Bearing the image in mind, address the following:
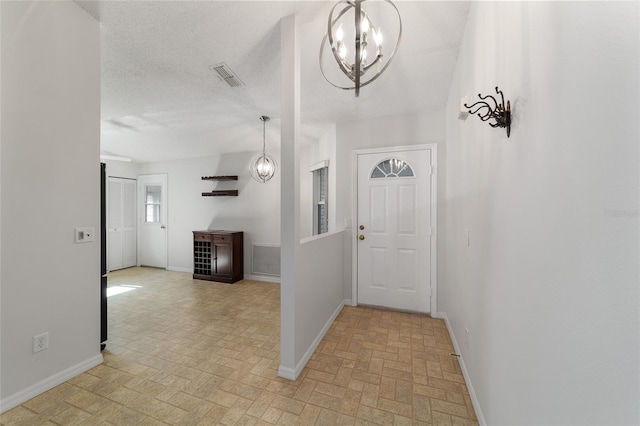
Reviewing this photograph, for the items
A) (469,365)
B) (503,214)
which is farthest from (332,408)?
(503,214)

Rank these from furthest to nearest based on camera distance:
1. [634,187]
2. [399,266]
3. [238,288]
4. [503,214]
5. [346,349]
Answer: [238,288], [399,266], [346,349], [503,214], [634,187]

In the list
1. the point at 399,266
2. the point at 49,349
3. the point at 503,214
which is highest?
the point at 503,214

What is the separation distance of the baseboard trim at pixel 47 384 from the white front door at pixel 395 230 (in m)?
2.74

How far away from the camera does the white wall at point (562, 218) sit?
0.52 metres

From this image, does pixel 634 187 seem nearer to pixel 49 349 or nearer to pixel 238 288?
pixel 49 349

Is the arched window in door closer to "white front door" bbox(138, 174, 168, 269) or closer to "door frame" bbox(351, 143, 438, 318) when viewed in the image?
"door frame" bbox(351, 143, 438, 318)

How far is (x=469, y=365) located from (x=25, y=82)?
11.7ft

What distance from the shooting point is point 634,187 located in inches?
19.4

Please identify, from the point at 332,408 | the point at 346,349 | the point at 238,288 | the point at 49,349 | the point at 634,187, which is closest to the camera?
the point at 634,187

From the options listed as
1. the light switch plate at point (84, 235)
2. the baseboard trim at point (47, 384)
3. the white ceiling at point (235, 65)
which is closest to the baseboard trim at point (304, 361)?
the baseboard trim at point (47, 384)

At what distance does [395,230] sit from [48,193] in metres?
3.26

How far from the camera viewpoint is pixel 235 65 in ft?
7.87

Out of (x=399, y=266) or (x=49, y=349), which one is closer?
(x=49, y=349)

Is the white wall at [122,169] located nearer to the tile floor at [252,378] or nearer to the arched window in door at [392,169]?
the tile floor at [252,378]
